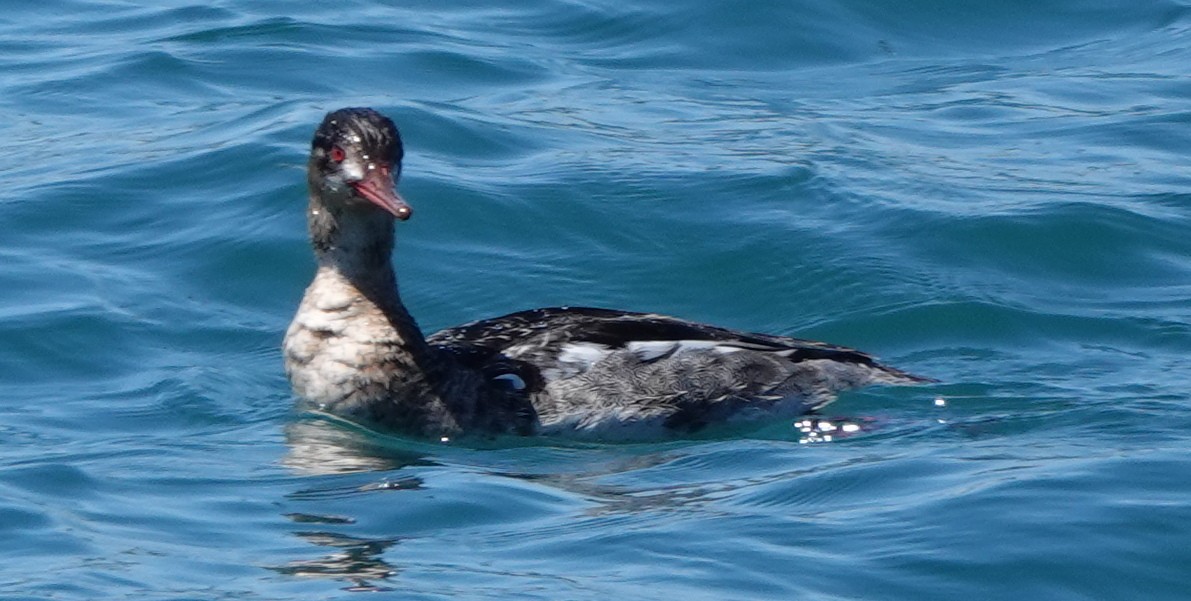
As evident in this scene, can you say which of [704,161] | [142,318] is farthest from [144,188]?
[704,161]

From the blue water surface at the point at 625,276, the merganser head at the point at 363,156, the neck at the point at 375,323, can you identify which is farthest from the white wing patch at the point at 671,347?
the merganser head at the point at 363,156

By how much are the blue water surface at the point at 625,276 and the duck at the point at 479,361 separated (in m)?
0.18

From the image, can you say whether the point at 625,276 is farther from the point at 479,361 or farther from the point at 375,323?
the point at 375,323

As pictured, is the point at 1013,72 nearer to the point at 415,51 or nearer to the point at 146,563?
the point at 415,51

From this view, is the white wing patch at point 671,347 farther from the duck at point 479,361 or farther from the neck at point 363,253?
the neck at point 363,253

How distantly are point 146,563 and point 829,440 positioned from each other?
354 cm

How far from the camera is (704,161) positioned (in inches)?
568

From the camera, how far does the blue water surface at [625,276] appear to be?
27.3ft

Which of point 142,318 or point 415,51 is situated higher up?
point 415,51

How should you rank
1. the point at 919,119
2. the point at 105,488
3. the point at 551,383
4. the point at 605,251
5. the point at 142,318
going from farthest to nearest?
the point at 919,119, the point at 605,251, the point at 142,318, the point at 551,383, the point at 105,488

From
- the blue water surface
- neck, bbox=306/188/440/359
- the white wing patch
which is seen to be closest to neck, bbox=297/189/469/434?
neck, bbox=306/188/440/359

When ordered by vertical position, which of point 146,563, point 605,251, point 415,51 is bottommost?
point 146,563

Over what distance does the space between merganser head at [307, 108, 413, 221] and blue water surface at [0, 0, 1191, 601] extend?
111cm

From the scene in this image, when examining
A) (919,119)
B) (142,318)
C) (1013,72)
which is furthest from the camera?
(1013,72)
